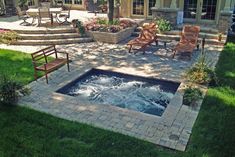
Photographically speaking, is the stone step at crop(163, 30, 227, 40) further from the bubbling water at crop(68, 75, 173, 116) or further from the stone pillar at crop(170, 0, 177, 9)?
the bubbling water at crop(68, 75, 173, 116)

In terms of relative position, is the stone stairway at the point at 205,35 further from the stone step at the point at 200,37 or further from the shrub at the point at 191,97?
the shrub at the point at 191,97

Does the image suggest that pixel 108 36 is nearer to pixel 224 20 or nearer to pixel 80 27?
pixel 80 27

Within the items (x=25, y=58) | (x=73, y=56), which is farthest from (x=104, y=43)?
(x=25, y=58)

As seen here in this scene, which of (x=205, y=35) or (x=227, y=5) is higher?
(x=227, y=5)

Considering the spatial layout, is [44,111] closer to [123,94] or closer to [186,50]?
[123,94]

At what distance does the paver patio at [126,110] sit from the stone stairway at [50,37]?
192 centimetres

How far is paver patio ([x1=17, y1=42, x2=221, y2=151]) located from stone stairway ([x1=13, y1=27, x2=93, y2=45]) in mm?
1920

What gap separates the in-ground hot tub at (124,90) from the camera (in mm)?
7887

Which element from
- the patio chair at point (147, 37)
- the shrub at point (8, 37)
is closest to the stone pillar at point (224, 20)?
the patio chair at point (147, 37)

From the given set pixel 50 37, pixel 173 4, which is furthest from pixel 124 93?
pixel 173 4

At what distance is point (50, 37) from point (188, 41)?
6677 millimetres

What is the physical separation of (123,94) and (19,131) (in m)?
3.31

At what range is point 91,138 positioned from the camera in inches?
238

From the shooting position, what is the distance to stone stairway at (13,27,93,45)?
13.5 meters
